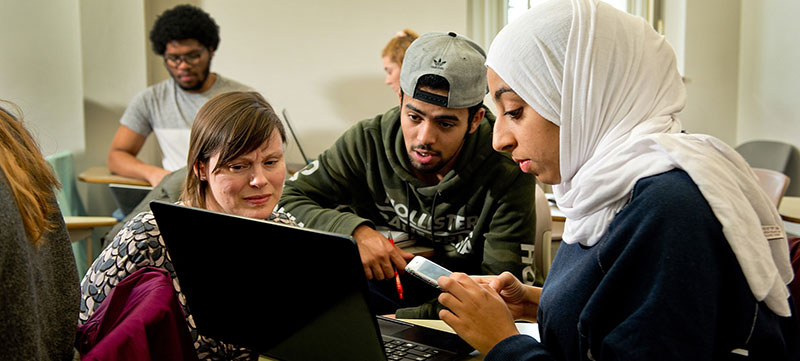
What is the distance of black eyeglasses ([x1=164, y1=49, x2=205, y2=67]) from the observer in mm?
3912

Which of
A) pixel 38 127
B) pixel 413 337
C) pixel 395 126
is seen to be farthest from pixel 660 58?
pixel 38 127

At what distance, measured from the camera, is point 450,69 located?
5.96 ft

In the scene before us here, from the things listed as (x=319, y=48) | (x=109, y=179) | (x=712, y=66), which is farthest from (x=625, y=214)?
(x=712, y=66)

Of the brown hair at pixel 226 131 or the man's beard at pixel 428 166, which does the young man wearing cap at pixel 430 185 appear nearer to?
the man's beard at pixel 428 166

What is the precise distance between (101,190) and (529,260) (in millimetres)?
3377

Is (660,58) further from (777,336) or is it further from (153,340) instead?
→ (153,340)

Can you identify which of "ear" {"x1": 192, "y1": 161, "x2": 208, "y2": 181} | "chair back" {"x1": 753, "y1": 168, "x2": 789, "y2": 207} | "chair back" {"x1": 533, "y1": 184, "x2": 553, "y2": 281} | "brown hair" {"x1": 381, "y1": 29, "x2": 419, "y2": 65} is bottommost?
"chair back" {"x1": 753, "y1": 168, "x2": 789, "y2": 207}

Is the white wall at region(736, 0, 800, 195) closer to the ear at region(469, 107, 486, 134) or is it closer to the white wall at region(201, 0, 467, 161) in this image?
the white wall at region(201, 0, 467, 161)

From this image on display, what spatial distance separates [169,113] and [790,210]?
329 cm

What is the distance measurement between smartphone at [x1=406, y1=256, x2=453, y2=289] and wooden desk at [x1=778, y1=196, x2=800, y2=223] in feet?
7.27

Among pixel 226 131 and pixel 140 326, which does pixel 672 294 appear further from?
pixel 226 131

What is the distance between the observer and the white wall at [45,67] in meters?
3.31

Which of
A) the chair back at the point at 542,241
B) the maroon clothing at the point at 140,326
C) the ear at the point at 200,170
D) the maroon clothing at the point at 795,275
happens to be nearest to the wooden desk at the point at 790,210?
the chair back at the point at 542,241

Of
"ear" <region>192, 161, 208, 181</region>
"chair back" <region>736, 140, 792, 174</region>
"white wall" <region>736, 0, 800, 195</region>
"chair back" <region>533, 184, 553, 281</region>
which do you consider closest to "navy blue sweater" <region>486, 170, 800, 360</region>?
"ear" <region>192, 161, 208, 181</region>
